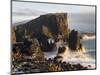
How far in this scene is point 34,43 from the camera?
2551 mm

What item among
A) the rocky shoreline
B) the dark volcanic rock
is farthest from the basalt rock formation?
the rocky shoreline

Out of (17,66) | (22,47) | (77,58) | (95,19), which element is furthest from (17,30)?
(95,19)

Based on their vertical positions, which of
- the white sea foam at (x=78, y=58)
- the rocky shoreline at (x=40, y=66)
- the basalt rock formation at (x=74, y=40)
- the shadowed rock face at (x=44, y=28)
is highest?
the shadowed rock face at (x=44, y=28)

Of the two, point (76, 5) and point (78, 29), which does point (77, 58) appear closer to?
point (78, 29)

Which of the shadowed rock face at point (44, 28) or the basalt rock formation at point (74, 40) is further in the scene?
the basalt rock formation at point (74, 40)

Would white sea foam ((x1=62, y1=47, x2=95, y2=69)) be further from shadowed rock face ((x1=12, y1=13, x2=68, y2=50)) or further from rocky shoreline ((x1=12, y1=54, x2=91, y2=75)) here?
shadowed rock face ((x1=12, y1=13, x2=68, y2=50))

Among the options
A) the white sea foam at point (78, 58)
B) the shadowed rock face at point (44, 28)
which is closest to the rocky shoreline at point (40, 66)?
the white sea foam at point (78, 58)

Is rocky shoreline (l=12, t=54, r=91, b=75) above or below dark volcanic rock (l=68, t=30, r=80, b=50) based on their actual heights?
below

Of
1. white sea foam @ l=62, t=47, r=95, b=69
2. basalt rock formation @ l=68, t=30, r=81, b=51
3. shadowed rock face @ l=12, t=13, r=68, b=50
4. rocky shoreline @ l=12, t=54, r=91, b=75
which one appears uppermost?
shadowed rock face @ l=12, t=13, r=68, b=50

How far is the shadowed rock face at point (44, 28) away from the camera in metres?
2.52

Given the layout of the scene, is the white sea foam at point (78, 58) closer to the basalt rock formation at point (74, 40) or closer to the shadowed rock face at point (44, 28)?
the basalt rock formation at point (74, 40)

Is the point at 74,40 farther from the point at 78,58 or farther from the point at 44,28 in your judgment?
the point at 44,28

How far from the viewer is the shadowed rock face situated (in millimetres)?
2518

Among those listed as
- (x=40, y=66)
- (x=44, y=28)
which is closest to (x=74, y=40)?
(x=44, y=28)
